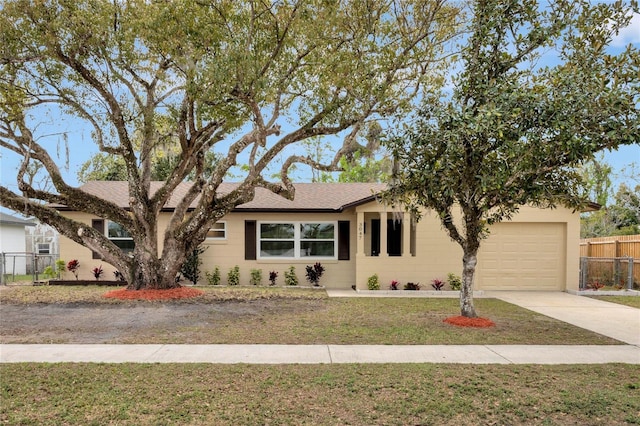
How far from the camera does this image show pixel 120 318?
375 inches

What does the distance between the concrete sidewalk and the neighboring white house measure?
2112cm

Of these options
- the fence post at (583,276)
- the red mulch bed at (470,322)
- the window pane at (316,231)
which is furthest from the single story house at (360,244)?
the red mulch bed at (470,322)

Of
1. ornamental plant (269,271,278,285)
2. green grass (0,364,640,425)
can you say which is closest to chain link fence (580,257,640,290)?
ornamental plant (269,271,278,285)

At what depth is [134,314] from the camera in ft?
32.8

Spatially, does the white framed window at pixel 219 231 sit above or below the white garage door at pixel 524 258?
above

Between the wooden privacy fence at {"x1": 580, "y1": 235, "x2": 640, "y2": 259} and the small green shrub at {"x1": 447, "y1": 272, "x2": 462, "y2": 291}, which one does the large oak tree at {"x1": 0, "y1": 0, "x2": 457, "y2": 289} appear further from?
the wooden privacy fence at {"x1": 580, "y1": 235, "x2": 640, "y2": 259}

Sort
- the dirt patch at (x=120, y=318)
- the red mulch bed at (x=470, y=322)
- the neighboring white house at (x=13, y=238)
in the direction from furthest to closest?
the neighboring white house at (x=13, y=238) < the red mulch bed at (x=470, y=322) < the dirt patch at (x=120, y=318)

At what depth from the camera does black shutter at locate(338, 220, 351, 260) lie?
1600 cm

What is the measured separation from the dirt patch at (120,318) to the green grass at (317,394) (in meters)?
1.95

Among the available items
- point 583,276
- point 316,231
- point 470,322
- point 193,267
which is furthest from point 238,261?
point 583,276

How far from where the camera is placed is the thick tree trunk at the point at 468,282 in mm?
9305

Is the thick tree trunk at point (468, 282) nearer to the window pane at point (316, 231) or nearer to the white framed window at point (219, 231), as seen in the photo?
the window pane at point (316, 231)

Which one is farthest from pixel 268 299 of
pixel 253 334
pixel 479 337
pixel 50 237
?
pixel 50 237

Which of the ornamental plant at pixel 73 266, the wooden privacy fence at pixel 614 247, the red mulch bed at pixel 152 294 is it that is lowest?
the red mulch bed at pixel 152 294
